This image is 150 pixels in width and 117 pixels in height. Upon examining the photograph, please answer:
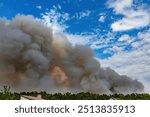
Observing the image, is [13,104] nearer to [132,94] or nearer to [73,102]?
[73,102]

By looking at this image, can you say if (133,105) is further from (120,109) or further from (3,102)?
(3,102)

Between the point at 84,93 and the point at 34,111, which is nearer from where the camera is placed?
the point at 34,111

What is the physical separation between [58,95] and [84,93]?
672 cm

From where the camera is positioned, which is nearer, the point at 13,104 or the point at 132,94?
the point at 13,104

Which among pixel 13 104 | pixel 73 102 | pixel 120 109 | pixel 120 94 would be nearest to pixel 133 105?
pixel 120 109

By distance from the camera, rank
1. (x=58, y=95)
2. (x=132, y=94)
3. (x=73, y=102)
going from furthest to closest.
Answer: (x=132, y=94) < (x=58, y=95) < (x=73, y=102)

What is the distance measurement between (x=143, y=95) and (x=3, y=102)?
74872mm

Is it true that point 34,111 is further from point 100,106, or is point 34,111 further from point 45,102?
point 100,106

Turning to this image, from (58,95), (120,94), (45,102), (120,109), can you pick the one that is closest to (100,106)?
(120,109)

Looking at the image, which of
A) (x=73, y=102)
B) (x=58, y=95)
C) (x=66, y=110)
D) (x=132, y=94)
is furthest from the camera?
(x=132, y=94)

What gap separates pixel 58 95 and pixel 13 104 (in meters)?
70.0

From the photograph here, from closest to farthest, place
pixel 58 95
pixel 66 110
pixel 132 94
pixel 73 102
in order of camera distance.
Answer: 1. pixel 66 110
2. pixel 73 102
3. pixel 58 95
4. pixel 132 94

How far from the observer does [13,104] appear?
7.83 metres

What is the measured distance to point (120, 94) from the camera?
84.6 metres
